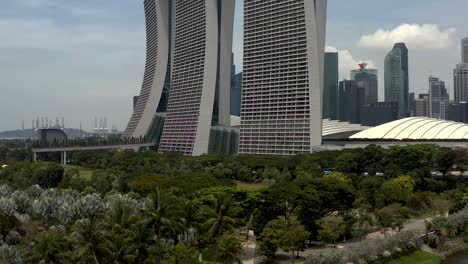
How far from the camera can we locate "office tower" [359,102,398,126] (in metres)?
192

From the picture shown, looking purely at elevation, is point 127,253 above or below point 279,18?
below

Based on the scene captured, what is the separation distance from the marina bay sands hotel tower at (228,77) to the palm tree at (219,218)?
5226cm

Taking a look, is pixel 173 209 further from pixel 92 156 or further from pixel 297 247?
pixel 92 156

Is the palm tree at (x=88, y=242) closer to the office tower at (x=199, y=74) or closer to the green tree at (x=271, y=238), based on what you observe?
the green tree at (x=271, y=238)

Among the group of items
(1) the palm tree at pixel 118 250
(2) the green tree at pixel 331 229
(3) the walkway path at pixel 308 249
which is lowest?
(3) the walkway path at pixel 308 249

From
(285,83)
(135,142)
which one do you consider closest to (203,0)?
(285,83)

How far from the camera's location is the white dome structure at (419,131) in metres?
80.0

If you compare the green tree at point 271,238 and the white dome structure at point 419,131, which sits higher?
the white dome structure at point 419,131

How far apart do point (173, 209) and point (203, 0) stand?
7340 cm

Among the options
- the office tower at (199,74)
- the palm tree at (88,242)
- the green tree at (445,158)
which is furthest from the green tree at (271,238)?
the office tower at (199,74)

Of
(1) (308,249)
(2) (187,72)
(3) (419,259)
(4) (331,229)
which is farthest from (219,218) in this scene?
(2) (187,72)

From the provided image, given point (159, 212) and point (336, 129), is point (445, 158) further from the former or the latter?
point (159, 212)

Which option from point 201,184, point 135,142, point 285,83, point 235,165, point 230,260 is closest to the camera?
point 230,260

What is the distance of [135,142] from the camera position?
114m
